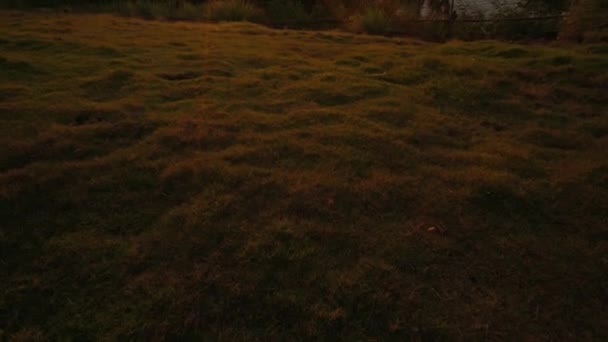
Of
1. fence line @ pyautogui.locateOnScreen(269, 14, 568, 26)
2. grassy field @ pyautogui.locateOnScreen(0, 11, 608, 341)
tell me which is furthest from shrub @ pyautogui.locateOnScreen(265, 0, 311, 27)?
grassy field @ pyautogui.locateOnScreen(0, 11, 608, 341)

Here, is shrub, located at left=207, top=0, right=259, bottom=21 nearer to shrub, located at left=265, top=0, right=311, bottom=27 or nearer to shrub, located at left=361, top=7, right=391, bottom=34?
shrub, located at left=265, top=0, right=311, bottom=27

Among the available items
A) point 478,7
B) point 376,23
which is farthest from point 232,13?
point 478,7

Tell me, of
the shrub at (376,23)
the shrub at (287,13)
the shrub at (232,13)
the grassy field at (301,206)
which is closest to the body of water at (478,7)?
the shrub at (376,23)

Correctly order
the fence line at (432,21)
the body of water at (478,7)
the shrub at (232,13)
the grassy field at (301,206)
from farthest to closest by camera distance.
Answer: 1. the shrub at (232,13)
2. the body of water at (478,7)
3. the fence line at (432,21)
4. the grassy field at (301,206)

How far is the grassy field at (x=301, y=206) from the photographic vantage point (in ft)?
6.21

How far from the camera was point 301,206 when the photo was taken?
104 inches

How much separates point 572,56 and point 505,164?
4084 millimetres

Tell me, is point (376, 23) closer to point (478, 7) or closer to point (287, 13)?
point (287, 13)

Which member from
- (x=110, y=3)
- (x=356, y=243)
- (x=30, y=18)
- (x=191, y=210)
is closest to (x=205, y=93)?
(x=191, y=210)

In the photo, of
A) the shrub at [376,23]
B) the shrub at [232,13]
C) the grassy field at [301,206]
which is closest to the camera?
the grassy field at [301,206]

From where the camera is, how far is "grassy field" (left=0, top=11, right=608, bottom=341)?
189 cm

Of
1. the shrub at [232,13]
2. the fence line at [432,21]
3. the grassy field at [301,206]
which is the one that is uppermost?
the shrub at [232,13]

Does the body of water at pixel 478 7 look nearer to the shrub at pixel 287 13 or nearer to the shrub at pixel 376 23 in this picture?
the shrub at pixel 376 23

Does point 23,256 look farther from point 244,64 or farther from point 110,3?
point 110,3
